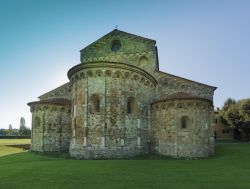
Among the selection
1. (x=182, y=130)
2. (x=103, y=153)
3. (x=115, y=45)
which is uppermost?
(x=115, y=45)

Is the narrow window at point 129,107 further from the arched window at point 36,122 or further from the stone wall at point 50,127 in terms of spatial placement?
the arched window at point 36,122

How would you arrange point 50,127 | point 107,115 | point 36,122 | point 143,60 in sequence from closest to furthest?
point 107,115, point 50,127, point 36,122, point 143,60

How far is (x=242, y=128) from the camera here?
43969mm

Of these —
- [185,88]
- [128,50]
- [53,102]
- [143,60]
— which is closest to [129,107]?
[185,88]

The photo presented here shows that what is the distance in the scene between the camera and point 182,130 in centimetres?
2258

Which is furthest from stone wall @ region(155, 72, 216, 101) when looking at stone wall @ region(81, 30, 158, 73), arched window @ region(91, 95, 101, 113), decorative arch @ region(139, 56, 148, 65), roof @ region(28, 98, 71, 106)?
roof @ region(28, 98, 71, 106)

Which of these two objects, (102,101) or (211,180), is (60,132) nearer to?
(102,101)

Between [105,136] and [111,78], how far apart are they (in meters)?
4.80

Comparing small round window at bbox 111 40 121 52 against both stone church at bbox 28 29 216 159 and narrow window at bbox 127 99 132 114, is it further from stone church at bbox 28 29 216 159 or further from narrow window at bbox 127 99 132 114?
narrow window at bbox 127 99 132 114

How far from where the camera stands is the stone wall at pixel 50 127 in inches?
1065

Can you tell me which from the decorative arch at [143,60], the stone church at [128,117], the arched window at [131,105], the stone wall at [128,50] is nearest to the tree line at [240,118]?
the stone church at [128,117]

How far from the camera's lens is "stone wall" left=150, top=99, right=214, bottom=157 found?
73.3 feet

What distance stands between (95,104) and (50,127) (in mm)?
7815

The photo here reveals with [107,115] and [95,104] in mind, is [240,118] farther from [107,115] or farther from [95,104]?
[95,104]
